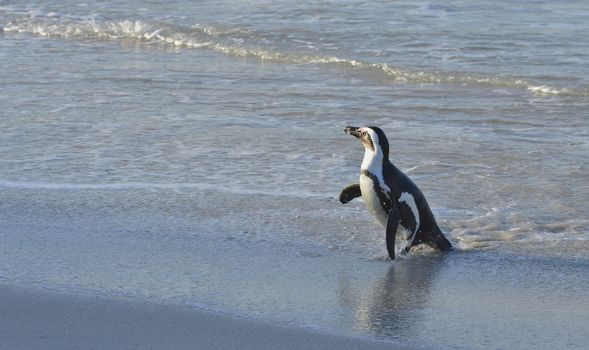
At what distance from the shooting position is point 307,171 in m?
7.34

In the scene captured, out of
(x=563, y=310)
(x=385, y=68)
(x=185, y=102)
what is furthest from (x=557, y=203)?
(x=385, y=68)

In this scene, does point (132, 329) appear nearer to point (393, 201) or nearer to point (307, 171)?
point (393, 201)

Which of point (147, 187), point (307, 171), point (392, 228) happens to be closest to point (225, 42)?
point (307, 171)

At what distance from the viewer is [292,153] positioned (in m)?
7.83

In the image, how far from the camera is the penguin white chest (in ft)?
19.4

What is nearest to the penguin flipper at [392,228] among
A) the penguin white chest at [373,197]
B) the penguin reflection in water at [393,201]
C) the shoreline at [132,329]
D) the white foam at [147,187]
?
the penguin reflection in water at [393,201]

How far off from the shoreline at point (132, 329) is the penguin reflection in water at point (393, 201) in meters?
1.34

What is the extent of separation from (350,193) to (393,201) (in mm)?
377

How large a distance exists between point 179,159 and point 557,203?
101 inches

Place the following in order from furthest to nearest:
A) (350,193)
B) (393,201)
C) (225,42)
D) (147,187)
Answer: (225,42) → (147,187) → (350,193) → (393,201)

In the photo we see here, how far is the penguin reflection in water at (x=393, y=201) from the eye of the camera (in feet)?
18.8

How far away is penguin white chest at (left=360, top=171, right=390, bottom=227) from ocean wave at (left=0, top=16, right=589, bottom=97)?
4.84 m

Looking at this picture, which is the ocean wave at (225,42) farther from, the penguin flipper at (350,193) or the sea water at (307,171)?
the penguin flipper at (350,193)

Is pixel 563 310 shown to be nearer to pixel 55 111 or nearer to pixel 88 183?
pixel 88 183
